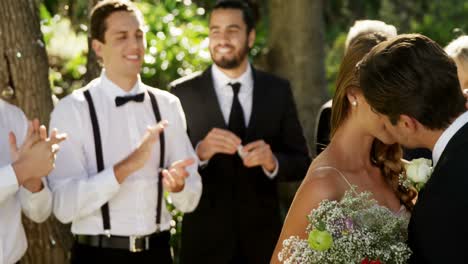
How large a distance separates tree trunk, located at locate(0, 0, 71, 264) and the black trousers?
676mm

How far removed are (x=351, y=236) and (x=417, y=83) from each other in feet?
1.76

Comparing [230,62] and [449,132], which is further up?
[449,132]

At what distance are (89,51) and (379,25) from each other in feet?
5.90

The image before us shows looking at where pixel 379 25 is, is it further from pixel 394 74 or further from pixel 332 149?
pixel 394 74

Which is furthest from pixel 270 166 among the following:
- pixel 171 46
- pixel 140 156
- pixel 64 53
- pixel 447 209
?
pixel 64 53

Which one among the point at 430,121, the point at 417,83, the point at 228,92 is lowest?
the point at 228,92

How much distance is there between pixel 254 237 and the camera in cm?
492

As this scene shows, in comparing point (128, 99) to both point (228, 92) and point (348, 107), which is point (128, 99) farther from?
point (348, 107)

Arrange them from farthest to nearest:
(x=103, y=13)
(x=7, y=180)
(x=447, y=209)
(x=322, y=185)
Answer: (x=103, y=13)
(x=7, y=180)
(x=322, y=185)
(x=447, y=209)

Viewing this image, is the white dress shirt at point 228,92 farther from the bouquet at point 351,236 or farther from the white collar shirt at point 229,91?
the bouquet at point 351,236

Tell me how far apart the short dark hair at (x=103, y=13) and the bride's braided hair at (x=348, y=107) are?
4.92ft

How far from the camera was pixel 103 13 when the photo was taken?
443cm

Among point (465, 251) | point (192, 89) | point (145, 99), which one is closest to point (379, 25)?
point (192, 89)

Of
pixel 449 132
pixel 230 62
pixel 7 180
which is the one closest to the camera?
pixel 449 132
